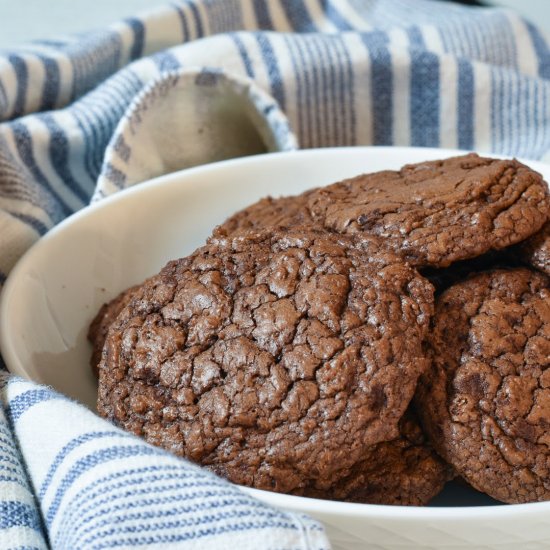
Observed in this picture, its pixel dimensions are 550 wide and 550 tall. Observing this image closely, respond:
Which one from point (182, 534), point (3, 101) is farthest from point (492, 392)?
point (3, 101)

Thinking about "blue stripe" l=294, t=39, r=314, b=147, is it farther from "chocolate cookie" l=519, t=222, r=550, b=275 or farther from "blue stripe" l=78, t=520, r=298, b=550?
"blue stripe" l=78, t=520, r=298, b=550

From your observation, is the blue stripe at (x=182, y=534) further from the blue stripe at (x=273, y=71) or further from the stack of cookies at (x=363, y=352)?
the blue stripe at (x=273, y=71)

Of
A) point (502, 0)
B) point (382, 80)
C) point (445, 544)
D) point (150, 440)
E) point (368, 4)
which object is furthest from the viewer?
point (502, 0)

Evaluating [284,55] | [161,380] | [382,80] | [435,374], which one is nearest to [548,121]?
[382,80]

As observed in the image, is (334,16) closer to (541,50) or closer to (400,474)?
(541,50)

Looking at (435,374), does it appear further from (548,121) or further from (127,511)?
(548,121)

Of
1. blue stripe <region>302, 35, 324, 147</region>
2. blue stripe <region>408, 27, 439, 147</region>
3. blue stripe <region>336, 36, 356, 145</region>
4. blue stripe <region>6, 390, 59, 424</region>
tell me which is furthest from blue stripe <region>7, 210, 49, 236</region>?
blue stripe <region>408, 27, 439, 147</region>
